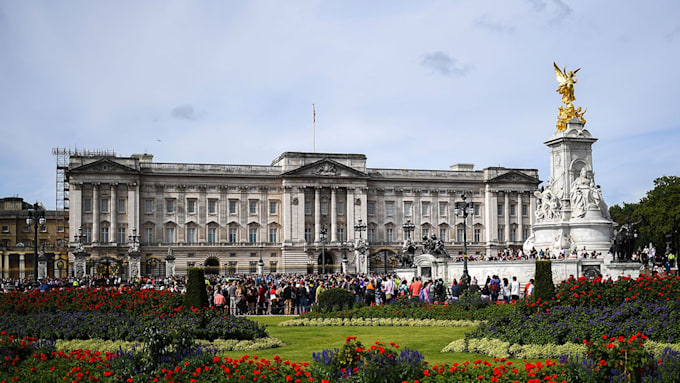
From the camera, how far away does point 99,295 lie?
763 inches

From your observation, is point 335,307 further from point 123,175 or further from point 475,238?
point 475,238

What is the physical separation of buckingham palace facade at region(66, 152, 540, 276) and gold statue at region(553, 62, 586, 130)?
127ft

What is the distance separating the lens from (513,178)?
285ft

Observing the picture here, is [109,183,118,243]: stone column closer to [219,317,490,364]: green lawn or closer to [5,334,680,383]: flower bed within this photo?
[219,317,490,364]: green lawn

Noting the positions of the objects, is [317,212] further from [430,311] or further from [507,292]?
[430,311]

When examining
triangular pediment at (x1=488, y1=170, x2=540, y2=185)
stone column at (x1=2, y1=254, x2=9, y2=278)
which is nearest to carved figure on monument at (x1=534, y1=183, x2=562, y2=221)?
triangular pediment at (x1=488, y1=170, x2=540, y2=185)

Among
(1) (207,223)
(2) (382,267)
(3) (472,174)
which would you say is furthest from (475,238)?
(1) (207,223)

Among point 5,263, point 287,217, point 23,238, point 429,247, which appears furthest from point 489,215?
point 23,238

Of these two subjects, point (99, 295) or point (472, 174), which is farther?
point (472, 174)

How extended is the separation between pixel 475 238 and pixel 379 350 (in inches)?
3086

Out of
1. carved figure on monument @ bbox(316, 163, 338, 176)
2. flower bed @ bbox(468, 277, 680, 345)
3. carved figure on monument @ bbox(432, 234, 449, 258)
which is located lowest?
flower bed @ bbox(468, 277, 680, 345)

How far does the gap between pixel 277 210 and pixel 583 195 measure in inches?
1914

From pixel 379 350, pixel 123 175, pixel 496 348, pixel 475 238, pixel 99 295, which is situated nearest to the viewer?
pixel 379 350

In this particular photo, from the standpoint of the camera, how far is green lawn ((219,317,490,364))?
15289 millimetres
